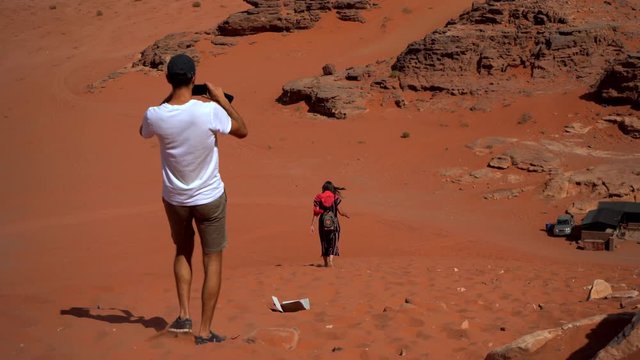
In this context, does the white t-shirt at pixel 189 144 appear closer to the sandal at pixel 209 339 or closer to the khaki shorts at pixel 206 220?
the khaki shorts at pixel 206 220

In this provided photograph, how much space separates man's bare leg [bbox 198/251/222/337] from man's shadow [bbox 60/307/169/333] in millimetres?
703

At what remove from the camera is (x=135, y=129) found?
18.2 meters

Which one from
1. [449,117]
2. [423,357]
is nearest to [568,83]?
[449,117]

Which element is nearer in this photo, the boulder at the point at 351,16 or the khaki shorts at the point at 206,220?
the khaki shorts at the point at 206,220

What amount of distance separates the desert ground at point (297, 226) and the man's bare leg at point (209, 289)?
0.15 metres

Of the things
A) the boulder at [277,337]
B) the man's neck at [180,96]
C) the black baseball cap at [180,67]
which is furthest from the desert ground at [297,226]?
the black baseball cap at [180,67]

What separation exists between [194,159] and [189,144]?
96mm

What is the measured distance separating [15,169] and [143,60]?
12543 mm

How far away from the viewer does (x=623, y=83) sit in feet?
51.2

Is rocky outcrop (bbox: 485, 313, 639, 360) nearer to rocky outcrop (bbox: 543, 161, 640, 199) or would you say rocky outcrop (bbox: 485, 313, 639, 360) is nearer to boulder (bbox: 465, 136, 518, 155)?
rocky outcrop (bbox: 543, 161, 640, 199)

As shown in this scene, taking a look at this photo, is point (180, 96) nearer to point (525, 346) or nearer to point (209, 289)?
point (209, 289)

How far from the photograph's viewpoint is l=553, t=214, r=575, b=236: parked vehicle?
35.0ft

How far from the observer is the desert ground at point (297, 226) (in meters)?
4.88

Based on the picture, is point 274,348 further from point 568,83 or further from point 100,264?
point 568,83
